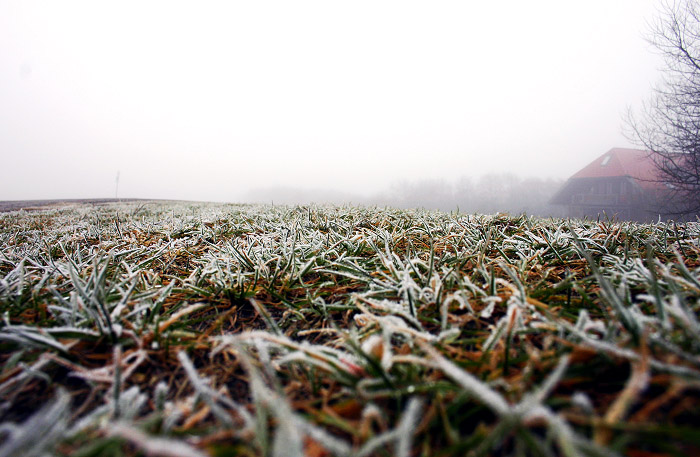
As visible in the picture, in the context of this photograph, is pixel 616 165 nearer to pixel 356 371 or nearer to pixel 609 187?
pixel 609 187

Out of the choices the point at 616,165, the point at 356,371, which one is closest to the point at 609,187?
the point at 616,165

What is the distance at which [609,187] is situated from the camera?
90.7 ft

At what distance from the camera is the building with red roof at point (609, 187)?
24319mm

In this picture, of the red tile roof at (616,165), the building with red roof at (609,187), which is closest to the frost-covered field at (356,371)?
the building with red roof at (609,187)

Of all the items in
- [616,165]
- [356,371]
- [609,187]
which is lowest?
[356,371]

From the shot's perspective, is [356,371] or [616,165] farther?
[616,165]

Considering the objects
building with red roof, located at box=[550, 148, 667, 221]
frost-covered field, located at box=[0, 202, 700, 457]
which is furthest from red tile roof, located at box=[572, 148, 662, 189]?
frost-covered field, located at box=[0, 202, 700, 457]

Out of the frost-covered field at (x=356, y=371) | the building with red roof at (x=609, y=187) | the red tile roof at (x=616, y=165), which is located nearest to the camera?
the frost-covered field at (x=356, y=371)

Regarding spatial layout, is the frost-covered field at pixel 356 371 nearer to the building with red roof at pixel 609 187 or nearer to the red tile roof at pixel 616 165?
the building with red roof at pixel 609 187

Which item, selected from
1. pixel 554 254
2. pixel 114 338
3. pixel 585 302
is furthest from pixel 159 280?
pixel 554 254

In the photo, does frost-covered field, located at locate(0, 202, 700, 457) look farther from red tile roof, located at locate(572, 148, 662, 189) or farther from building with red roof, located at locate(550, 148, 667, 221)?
red tile roof, located at locate(572, 148, 662, 189)

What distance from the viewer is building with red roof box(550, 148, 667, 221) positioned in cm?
2432

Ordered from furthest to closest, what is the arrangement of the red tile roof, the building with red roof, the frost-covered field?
the red tile roof → the building with red roof → the frost-covered field

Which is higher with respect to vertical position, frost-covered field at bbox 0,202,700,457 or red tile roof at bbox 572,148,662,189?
red tile roof at bbox 572,148,662,189
